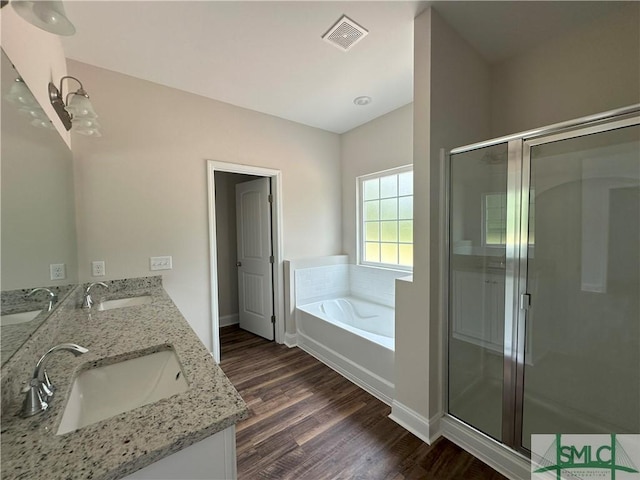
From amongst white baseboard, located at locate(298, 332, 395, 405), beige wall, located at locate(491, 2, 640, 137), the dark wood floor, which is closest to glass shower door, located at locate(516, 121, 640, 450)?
beige wall, located at locate(491, 2, 640, 137)

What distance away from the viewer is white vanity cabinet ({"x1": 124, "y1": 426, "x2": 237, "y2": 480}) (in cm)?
64

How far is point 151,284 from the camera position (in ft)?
7.48

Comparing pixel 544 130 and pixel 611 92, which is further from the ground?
pixel 611 92

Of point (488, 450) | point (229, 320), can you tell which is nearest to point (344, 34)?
point (488, 450)

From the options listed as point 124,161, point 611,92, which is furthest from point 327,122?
point 611,92

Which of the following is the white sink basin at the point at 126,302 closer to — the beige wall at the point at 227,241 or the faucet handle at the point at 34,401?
the faucet handle at the point at 34,401

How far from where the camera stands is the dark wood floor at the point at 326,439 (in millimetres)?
1483

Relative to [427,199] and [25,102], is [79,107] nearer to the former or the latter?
[25,102]

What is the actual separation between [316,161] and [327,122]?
18.6 inches

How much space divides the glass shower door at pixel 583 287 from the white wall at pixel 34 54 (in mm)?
2395

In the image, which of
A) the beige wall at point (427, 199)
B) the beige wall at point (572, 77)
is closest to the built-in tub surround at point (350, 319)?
the beige wall at point (427, 199)

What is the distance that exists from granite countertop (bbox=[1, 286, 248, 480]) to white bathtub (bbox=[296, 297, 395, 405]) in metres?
1.51

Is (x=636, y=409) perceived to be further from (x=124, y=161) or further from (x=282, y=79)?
(x=124, y=161)

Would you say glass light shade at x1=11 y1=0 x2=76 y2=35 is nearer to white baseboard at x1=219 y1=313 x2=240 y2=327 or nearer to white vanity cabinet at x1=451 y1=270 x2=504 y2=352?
white vanity cabinet at x1=451 y1=270 x2=504 y2=352
